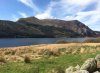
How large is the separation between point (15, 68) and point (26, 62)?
3.99 m

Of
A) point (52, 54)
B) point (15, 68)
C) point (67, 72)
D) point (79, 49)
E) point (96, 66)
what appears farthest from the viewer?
point (79, 49)

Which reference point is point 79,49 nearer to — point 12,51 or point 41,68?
point 12,51

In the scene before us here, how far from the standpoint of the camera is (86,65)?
55.8ft

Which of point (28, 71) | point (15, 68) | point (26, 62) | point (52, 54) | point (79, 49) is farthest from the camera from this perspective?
point (79, 49)

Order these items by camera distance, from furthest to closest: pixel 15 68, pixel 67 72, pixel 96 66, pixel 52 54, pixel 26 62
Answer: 1. pixel 52 54
2. pixel 26 62
3. pixel 15 68
4. pixel 96 66
5. pixel 67 72

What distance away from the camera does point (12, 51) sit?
4212cm

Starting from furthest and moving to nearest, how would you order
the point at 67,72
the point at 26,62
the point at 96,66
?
1. the point at 26,62
2. the point at 96,66
3. the point at 67,72

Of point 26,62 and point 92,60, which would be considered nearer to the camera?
point 92,60

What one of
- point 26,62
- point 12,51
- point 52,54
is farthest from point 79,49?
point 26,62

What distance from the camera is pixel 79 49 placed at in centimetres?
4100

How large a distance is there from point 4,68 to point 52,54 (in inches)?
590

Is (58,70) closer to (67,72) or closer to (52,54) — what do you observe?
(67,72)

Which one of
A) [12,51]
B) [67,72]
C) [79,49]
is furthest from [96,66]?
[12,51]

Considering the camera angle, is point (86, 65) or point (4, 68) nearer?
point (86, 65)
